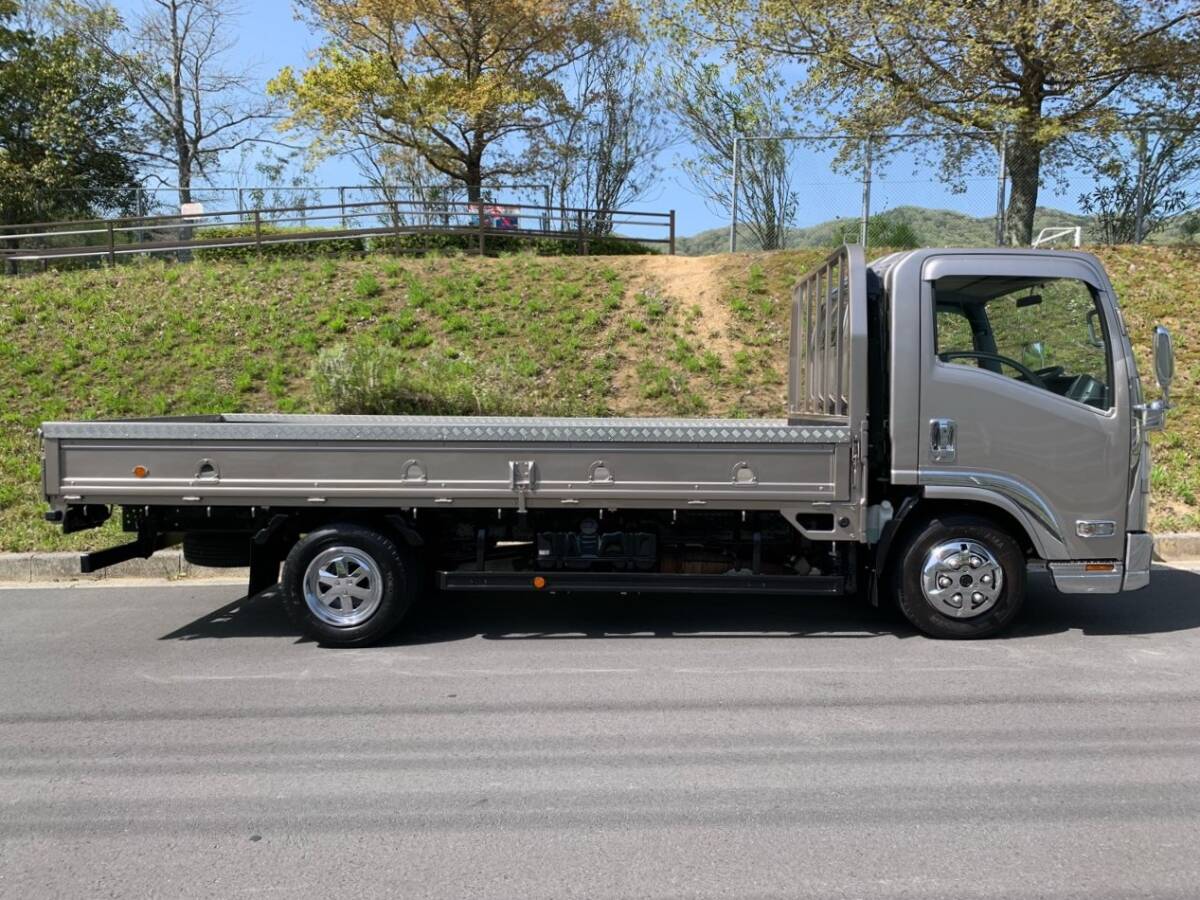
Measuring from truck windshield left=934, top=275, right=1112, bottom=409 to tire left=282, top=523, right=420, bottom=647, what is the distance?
147 inches

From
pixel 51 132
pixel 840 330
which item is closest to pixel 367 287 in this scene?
pixel 840 330

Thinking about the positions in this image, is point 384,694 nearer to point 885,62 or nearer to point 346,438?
point 346,438

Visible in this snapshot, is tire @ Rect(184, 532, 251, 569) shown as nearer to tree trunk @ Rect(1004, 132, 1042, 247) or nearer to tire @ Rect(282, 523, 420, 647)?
tire @ Rect(282, 523, 420, 647)

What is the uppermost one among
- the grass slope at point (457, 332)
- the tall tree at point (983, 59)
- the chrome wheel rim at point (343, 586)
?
the tall tree at point (983, 59)

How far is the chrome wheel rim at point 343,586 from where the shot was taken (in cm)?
575

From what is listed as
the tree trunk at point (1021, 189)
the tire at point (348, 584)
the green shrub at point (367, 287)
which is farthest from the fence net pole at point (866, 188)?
the tire at point (348, 584)

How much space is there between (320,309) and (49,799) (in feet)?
36.3

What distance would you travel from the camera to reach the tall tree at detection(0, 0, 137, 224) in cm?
2516

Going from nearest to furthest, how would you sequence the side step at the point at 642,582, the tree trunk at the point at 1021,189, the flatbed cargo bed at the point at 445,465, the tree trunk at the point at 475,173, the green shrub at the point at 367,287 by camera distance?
the flatbed cargo bed at the point at 445,465, the side step at the point at 642,582, the green shrub at the point at 367,287, the tree trunk at the point at 1021,189, the tree trunk at the point at 475,173

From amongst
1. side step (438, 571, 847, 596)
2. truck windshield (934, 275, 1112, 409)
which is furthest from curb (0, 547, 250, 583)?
truck windshield (934, 275, 1112, 409)

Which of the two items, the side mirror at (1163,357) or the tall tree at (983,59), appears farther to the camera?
the tall tree at (983,59)

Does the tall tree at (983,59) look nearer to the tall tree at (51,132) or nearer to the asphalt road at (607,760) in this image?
the asphalt road at (607,760)

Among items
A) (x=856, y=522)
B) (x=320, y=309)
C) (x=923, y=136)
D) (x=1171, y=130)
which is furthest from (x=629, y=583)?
(x=1171, y=130)

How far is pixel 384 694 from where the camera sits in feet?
16.5
